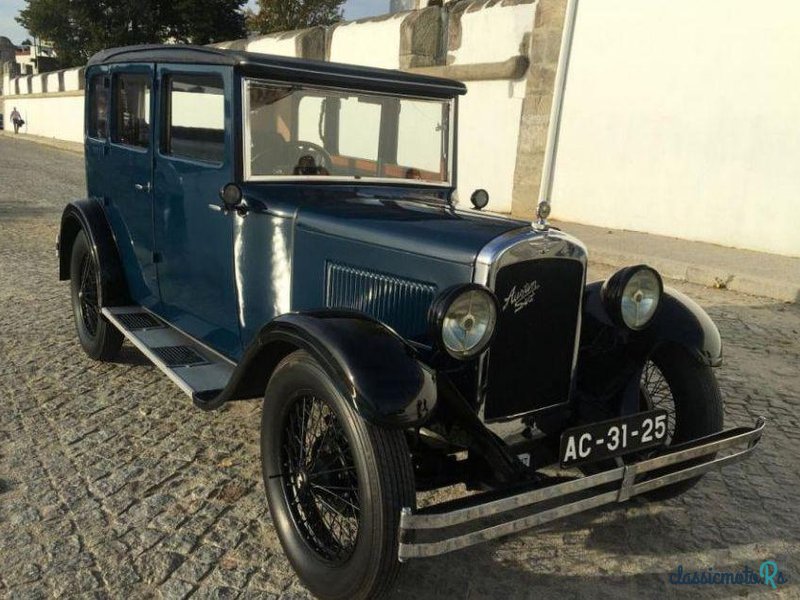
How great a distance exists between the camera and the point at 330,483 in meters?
2.38

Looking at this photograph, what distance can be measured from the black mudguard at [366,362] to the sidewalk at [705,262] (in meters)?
6.01

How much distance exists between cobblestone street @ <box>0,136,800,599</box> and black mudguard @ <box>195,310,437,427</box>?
69cm

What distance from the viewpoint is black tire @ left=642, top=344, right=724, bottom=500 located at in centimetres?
277

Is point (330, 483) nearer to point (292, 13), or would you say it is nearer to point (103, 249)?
Answer: point (103, 249)

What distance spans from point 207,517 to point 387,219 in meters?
1.32

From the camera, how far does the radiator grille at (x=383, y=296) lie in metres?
2.51

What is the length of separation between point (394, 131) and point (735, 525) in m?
2.25

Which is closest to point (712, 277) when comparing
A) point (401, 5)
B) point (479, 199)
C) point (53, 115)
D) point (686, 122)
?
point (686, 122)

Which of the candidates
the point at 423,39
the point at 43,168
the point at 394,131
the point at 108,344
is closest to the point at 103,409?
the point at 108,344

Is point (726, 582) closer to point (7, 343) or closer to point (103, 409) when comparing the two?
point (103, 409)

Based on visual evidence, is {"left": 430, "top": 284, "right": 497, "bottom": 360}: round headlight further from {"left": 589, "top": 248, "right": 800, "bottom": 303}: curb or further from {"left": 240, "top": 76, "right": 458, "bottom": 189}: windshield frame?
{"left": 589, "top": 248, "right": 800, "bottom": 303}: curb

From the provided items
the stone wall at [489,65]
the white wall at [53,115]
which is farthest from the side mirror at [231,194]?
the white wall at [53,115]

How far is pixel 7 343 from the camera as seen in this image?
14.8 ft

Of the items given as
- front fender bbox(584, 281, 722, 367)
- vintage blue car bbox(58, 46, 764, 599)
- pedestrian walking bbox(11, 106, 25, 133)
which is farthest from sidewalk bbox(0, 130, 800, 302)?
pedestrian walking bbox(11, 106, 25, 133)
